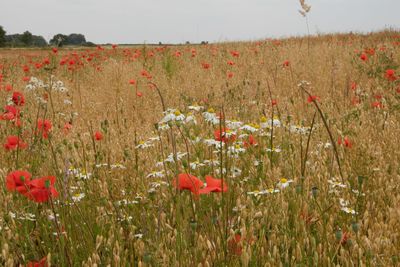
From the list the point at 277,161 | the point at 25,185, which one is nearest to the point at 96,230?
the point at 25,185

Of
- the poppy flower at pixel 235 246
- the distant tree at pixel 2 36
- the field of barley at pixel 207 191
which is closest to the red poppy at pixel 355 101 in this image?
the field of barley at pixel 207 191

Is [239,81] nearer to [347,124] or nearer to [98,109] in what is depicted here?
[98,109]

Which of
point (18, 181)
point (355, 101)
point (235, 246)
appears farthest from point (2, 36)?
point (235, 246)

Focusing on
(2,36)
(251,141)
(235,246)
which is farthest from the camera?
(2,36)

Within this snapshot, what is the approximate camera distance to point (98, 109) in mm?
6242

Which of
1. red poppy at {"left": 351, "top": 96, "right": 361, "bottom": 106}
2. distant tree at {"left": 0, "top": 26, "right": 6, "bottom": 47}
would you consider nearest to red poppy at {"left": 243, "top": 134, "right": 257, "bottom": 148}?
red poppy at {"left": 351, "top": 96, "right": 361, "bottom": 106}

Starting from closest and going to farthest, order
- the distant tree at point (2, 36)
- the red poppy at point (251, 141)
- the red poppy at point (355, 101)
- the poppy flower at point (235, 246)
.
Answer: the poppy flower at point (235, 246) → the red poppy at point (251, 141) → the red poppy at point (355, 101) → the distant tree at point (2, 36)

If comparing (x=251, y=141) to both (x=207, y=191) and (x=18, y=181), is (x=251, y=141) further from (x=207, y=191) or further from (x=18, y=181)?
(x=18, y=181)

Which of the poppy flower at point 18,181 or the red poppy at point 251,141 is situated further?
the red poppy at point 251,141

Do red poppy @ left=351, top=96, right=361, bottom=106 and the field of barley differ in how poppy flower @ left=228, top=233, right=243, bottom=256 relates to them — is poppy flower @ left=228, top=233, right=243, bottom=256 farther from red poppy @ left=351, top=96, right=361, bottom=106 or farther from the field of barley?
red poppy @ left=351, top=96, right=361, bottom=106

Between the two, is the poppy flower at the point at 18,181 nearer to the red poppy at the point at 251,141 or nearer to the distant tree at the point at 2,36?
the red poppy at the point at 251,141

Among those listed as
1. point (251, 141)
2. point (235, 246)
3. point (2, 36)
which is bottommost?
point (235, 246)

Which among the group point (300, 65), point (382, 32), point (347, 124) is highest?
point (382, 32)

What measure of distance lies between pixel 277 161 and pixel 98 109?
3.81 metres
